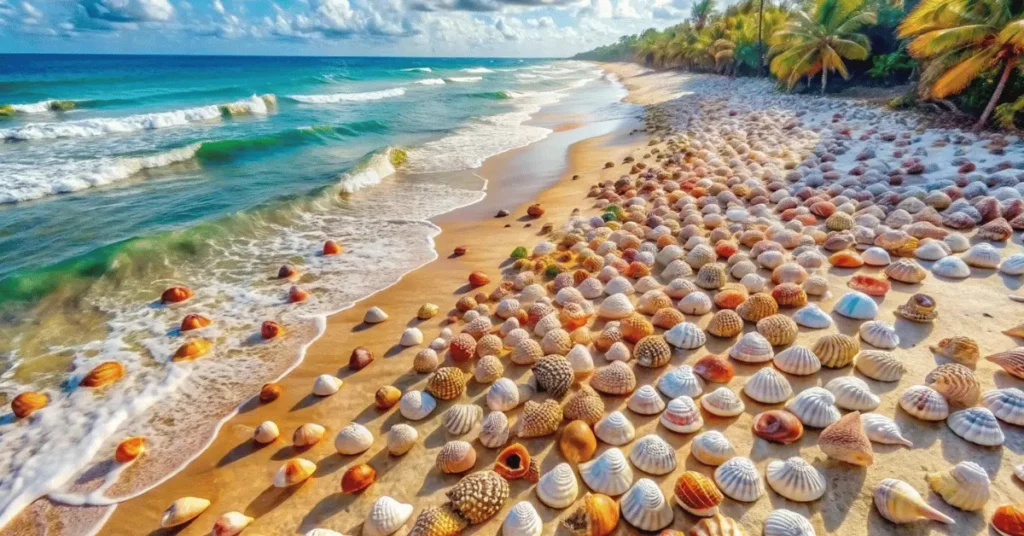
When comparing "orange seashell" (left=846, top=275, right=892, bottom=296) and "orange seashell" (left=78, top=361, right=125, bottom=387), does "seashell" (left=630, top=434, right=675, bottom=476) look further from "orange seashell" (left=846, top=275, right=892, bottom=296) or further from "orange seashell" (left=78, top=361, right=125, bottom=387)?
"orange seashell" (left=78, top=361, right=125, bottom=387)

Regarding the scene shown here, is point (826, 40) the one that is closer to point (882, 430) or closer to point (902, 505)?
point (882, 430)

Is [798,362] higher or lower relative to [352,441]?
higher

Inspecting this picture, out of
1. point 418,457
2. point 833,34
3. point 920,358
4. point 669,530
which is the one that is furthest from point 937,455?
point 833,34

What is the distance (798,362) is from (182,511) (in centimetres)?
508

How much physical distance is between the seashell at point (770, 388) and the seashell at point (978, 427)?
100cm

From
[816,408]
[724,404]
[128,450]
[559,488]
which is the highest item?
[816,408]

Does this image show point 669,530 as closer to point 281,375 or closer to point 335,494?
point 335,494

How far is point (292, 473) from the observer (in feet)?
12.0

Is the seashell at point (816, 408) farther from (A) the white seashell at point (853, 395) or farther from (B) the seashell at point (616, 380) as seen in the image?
(B) the seashell at point (616, 380)

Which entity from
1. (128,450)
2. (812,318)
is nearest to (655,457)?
(812,318)

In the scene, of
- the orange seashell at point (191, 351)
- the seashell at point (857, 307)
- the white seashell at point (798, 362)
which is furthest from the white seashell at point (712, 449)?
the orange seashell at point (191, 351)

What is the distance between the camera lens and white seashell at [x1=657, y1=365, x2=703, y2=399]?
3.98m

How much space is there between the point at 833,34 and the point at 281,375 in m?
26.0

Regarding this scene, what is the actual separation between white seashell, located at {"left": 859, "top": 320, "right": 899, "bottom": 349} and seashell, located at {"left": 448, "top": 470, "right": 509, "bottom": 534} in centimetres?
364
